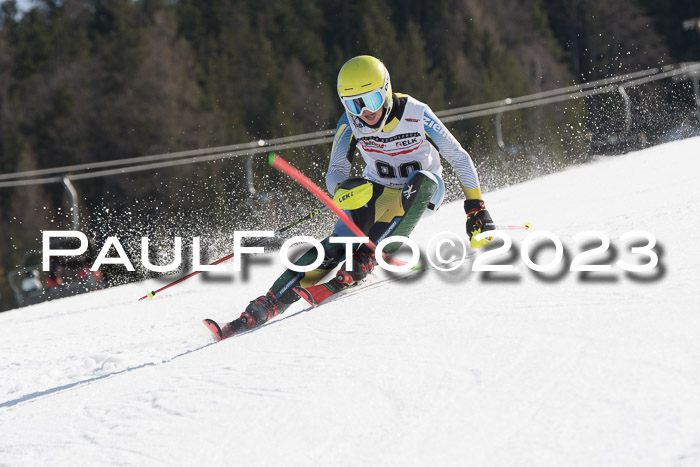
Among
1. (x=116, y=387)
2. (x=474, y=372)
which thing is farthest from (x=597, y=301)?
(x=116, y=387)

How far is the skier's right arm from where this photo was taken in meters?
5.27

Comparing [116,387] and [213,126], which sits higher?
[213,126]

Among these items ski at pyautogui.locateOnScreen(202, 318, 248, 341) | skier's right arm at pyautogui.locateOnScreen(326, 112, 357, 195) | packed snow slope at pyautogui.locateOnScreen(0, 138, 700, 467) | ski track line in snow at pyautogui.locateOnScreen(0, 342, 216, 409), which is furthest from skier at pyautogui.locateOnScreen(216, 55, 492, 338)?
ski track line in snow at pyautogui.locateOnScreen(0, 342, 216, 409)

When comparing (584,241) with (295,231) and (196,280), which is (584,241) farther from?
(295,231)

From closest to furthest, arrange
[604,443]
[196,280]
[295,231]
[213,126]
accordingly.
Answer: [604,443] < [196,280] < [295,231] < [213,126]

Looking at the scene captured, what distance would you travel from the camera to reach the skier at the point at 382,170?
4781 millimetres

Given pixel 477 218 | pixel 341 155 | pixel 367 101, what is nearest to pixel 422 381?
pixel 477 218

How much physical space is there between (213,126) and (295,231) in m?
27.0

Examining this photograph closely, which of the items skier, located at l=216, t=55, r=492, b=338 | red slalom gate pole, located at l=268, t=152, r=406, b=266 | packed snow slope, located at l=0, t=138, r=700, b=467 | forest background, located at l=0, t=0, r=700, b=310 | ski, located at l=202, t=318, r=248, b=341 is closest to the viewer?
packed snow slope, located at l=0, t=138, r=700, b=467

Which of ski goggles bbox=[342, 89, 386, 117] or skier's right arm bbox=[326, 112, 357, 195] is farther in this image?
skier's right arm bbox=[326, 112, 357, 195]

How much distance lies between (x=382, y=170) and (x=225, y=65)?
1390 inches

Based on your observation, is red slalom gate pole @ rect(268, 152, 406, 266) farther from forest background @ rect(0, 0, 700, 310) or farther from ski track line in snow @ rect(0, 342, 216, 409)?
forest background @ rect(0, 0, 700, 310)

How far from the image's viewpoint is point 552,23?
45.5 m

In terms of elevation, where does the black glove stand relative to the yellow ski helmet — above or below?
below
